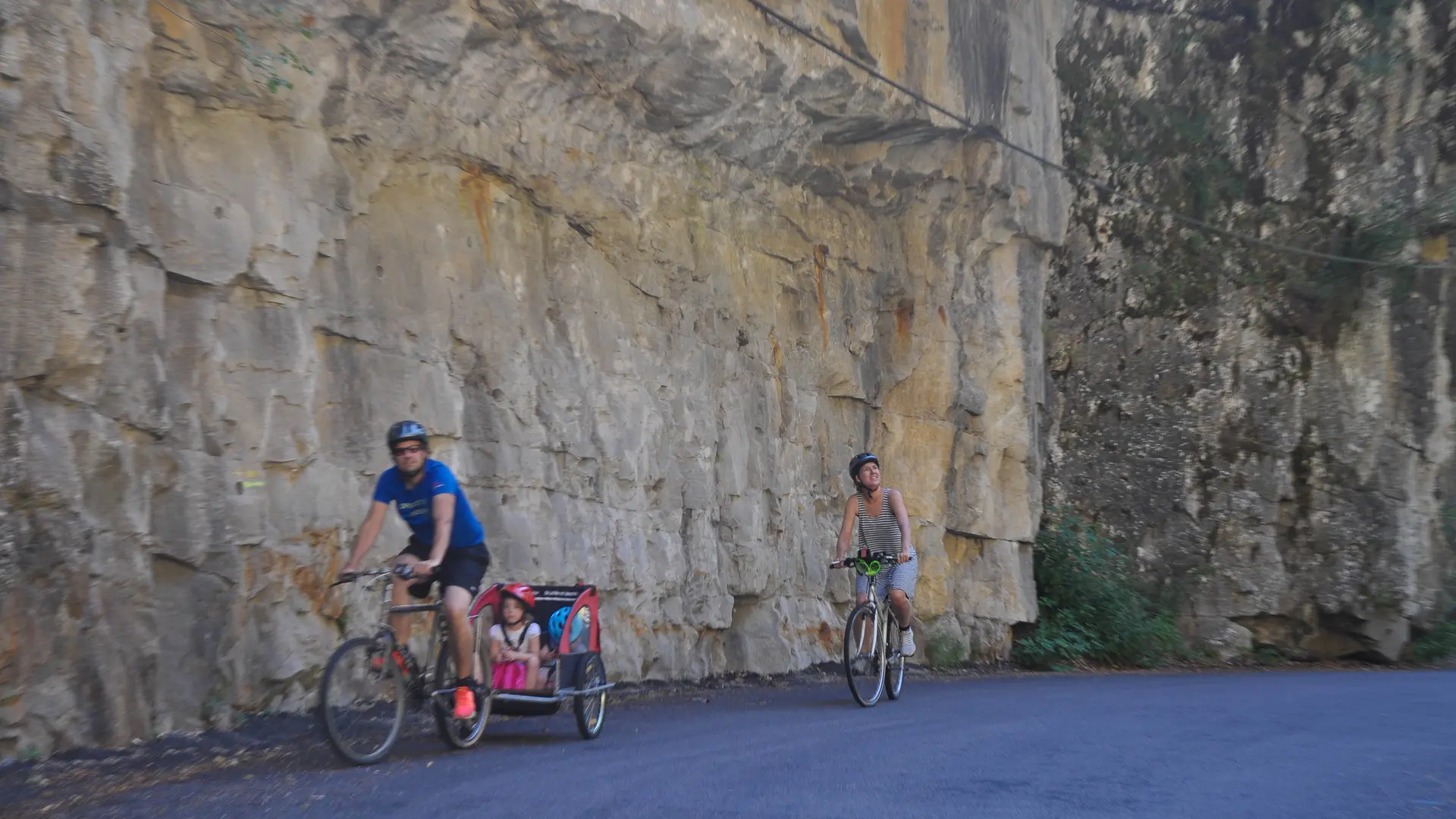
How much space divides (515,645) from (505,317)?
3.65 meters

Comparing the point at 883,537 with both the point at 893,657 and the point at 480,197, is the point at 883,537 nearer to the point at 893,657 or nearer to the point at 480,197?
the point at 893,657

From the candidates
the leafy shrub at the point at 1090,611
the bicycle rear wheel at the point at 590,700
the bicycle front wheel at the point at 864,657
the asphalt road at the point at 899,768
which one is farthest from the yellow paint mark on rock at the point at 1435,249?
the bicycle rear wheel at the point at 590,700

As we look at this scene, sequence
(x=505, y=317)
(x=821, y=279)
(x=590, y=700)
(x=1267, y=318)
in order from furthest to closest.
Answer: (x=1267, y=318) → (x=821, y=279) → (x=505, y=317) → (x=590, y=700)

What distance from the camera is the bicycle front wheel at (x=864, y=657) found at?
8.96 m

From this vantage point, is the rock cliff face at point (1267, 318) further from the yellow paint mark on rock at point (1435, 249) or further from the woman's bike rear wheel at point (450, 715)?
the woman's bike rear wheel at point (450, 715)

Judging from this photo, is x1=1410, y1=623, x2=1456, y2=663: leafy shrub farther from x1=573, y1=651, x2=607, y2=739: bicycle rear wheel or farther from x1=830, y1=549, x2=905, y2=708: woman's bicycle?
x1=573, y1=651, x2=607, y2=739: bicycle rear wheel

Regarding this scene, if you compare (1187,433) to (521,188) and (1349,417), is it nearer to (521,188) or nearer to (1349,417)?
(1349,417)

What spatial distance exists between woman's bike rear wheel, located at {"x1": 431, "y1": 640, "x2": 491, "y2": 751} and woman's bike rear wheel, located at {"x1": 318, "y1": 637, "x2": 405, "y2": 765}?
260 mm

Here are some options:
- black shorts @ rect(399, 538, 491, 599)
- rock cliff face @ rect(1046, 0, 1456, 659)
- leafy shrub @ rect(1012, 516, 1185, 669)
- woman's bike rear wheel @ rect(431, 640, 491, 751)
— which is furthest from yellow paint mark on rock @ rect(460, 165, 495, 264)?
rock cliff face @ rect(1046, 0, 1456, 659)

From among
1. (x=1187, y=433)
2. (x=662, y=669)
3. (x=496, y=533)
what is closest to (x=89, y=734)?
(x=496, y=533)

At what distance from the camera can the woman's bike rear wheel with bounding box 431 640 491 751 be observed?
6230 mm

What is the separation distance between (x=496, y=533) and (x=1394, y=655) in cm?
1443

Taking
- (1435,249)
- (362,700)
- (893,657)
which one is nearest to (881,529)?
(893,657)

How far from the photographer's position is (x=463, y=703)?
20.4ft
